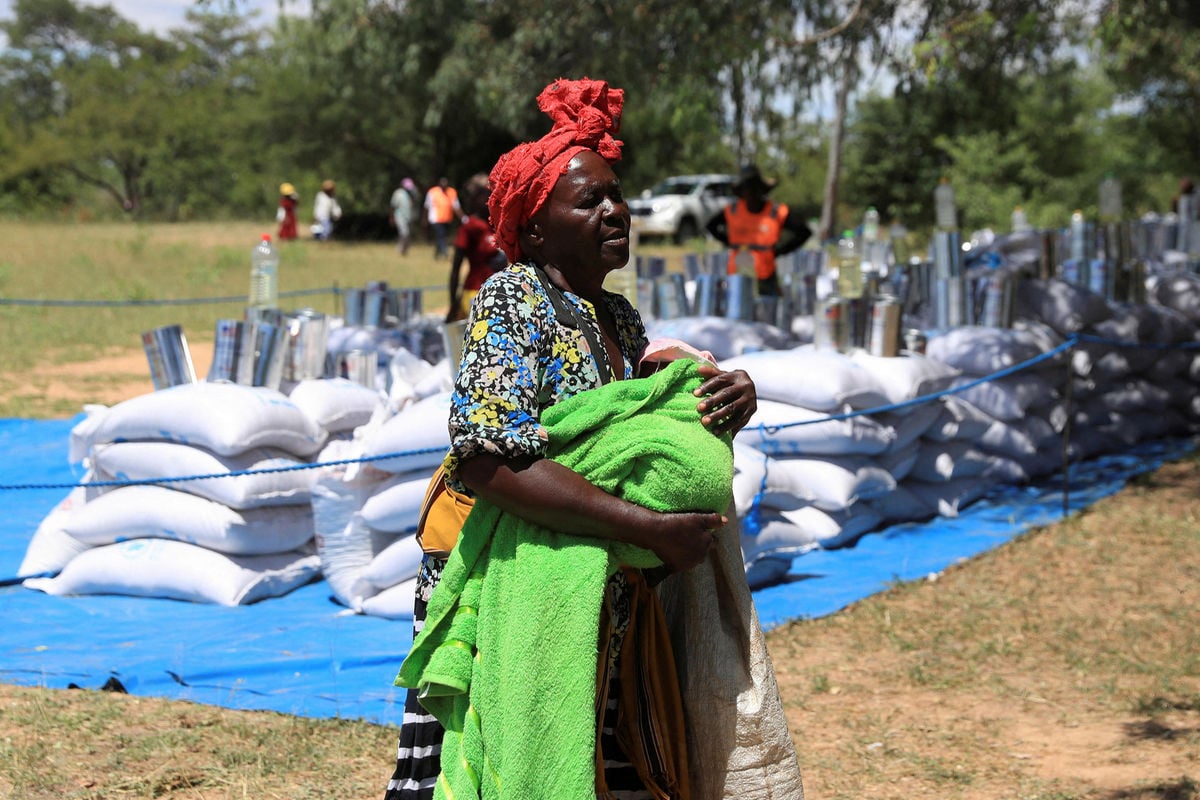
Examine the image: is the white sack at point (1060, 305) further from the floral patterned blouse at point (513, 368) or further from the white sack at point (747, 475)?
the floral patterned blouse at point (513, 368)

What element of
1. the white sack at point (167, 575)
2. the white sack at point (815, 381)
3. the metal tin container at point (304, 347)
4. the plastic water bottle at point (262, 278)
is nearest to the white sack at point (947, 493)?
the white sack at point (815, 381)

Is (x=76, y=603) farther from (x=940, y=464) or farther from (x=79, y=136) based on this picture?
(x=79, y=136)

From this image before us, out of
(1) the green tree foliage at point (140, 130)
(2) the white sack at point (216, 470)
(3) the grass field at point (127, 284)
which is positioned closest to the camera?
(2) the white sack at point (216, 470)

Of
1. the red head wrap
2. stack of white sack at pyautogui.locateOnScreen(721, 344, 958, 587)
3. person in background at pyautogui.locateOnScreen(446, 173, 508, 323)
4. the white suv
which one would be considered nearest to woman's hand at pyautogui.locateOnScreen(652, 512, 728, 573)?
the red head wrap

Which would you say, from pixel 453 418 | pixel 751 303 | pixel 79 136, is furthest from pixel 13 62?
pixel 453 418

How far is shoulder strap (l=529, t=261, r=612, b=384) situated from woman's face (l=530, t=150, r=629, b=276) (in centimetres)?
5

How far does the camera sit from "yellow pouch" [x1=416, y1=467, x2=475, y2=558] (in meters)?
2.04

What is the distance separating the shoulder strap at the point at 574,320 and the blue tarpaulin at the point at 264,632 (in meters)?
2.02

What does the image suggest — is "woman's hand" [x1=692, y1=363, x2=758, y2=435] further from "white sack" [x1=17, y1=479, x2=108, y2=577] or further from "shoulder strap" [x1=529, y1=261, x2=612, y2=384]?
"white sack" [x1=17, y1=479, x2=108, y2=577]

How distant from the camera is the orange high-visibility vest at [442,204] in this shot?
1878 centimetres

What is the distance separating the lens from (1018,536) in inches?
243

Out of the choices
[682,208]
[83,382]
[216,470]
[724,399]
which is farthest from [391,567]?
[682,208]

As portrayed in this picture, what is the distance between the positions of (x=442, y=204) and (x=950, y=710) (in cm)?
1580

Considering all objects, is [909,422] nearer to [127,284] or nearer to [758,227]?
[758,227]
